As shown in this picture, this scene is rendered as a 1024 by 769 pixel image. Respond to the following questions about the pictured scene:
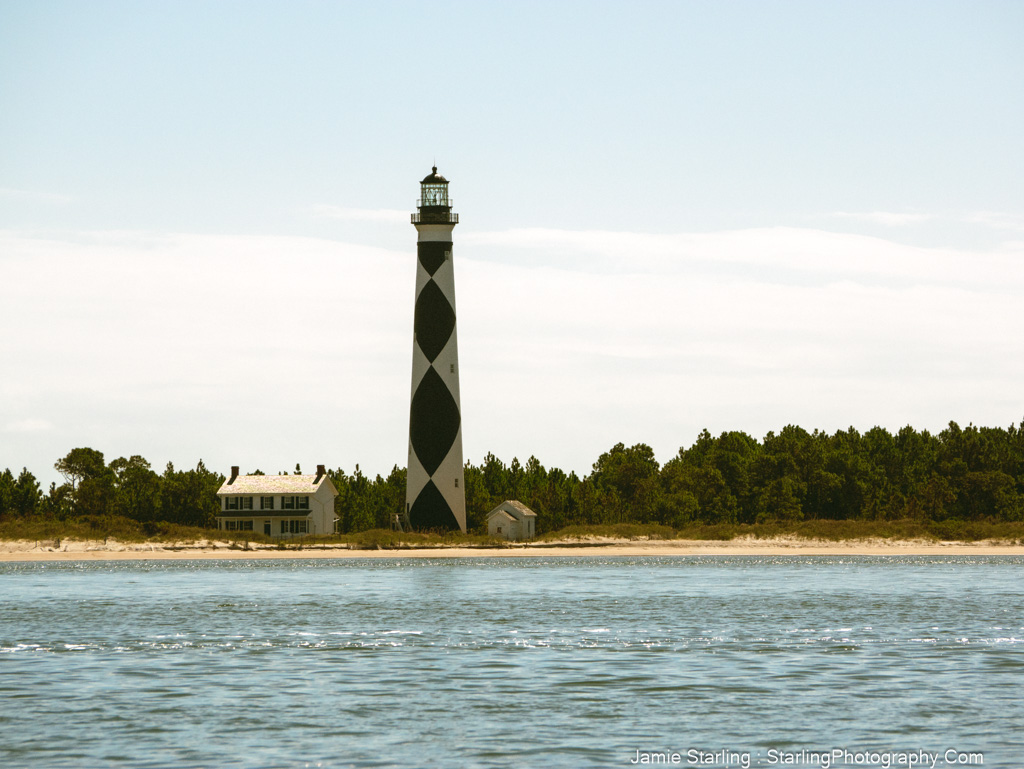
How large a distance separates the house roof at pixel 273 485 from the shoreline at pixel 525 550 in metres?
5.87

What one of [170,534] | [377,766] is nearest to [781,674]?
[377,766]

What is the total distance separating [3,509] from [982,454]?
6341cm

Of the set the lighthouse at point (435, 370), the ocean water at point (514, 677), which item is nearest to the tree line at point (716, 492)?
the lighthouse at point (435, 370)

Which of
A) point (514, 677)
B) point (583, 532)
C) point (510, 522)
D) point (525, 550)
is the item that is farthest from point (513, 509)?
point (514, 677)

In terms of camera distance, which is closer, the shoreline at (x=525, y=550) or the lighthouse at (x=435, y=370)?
the lighthouse at (x=435, y=370)

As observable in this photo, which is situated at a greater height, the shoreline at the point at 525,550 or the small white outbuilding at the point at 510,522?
the small white outbuilding at the point at 510,522

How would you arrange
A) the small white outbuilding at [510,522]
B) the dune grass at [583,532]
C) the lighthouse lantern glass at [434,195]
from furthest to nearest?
the small white outbuilding at [510,522]
the dune grass at [583,532]
the lighthouse lantern glass at [434,195]

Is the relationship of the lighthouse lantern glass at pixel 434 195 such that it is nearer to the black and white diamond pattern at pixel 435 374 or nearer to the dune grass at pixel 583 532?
the black and white diamond pattern at pixel 435 374

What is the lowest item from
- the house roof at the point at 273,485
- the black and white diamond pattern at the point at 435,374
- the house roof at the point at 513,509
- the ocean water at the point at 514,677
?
the ocean water at the point at 514,677

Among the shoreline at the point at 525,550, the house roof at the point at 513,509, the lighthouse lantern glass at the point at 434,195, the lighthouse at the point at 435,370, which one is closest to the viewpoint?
the lighthouse at the point at 435,370

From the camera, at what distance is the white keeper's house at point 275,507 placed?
265ft

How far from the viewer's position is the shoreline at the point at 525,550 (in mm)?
69688

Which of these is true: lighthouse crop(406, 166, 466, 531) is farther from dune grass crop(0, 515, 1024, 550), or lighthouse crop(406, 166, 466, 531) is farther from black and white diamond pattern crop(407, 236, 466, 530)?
dune grass crop(0, 515, 1024, 550)

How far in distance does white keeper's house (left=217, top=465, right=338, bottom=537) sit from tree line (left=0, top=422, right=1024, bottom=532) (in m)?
3.32
